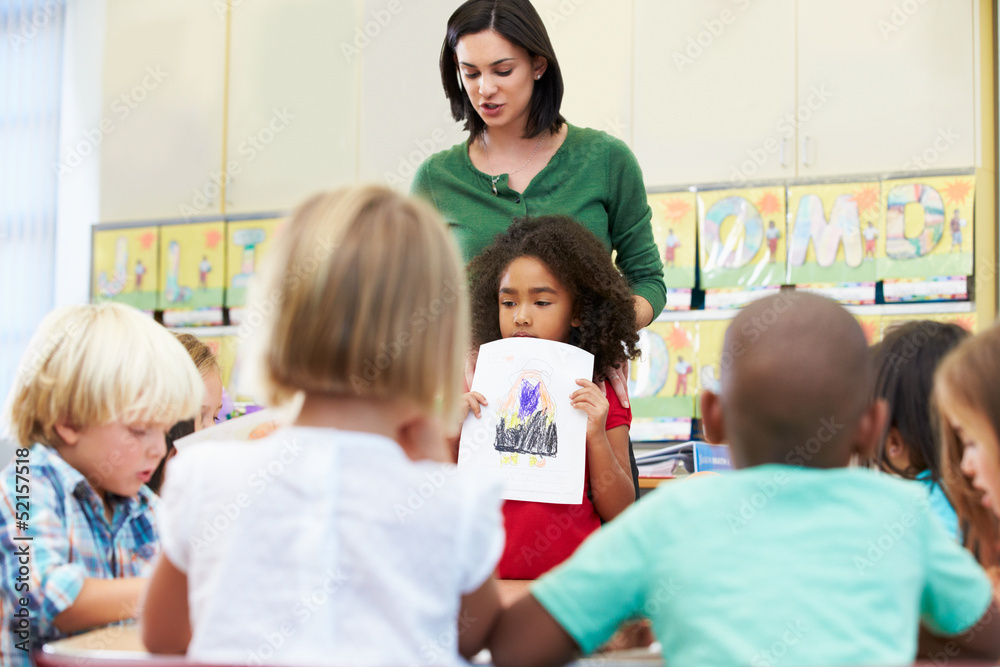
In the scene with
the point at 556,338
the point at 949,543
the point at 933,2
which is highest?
the point at 933,2

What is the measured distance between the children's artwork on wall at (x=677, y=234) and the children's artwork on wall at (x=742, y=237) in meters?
0.03

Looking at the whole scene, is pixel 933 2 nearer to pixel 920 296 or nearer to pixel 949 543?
pixel 920 296

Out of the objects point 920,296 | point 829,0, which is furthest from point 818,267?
point 829,0

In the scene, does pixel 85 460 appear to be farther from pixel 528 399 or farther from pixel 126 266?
pixel 126 266

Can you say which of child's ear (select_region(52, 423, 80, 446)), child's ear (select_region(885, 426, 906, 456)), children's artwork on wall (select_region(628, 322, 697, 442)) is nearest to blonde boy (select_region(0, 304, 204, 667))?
child's ear (select_region(52, 423, 80, 446))

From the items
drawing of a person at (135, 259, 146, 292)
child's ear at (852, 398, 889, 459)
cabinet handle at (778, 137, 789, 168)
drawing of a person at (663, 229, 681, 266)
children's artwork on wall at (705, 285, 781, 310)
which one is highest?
cabinet handle at (778, 137, 789, 168)

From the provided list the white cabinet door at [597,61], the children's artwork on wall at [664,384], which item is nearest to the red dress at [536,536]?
the children's artwork on wall at [664,384]

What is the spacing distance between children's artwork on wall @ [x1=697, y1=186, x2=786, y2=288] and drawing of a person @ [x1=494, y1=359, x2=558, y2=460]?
1903 millimetres

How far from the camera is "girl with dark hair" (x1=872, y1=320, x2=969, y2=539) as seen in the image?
1500 mm

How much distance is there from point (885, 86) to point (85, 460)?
2945mm

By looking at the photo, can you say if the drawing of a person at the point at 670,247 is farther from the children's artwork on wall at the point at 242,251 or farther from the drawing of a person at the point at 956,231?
the children's artwork on wall at the point at 242,251

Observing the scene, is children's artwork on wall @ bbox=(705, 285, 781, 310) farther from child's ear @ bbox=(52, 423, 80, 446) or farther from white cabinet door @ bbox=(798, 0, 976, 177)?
child's ear @ bbox=(52, 423, 80, 446)

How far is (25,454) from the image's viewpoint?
1222 millimetres

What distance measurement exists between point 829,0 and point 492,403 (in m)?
2.47
